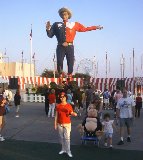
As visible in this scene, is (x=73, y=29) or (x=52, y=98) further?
(x=73, y=29)

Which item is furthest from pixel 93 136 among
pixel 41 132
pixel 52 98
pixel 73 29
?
pixel 73 29

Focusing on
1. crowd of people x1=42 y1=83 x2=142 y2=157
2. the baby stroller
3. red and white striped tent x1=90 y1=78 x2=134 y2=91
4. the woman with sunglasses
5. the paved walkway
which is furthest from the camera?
red and white striped tent x1=90 y1=78 x2=134 y2=91

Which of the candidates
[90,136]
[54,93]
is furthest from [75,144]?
[54,93]

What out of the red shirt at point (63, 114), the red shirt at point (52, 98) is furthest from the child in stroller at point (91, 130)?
the red shirt at point (52, 98)

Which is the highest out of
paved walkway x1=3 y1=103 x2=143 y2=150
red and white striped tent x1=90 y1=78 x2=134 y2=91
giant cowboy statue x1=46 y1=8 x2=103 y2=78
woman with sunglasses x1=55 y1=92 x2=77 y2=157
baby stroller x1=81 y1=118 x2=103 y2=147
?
giant cowboy statue x1=46 y1=8 x2=103 y2=78

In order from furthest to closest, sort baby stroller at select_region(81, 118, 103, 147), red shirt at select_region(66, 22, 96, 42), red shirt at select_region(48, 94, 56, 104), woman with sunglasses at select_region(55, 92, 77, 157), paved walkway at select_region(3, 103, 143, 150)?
red shirt at select_region(66, 22, 96, 42), red shirt at select_region(48, 94, 56, 104), paved walkway at select_region(3, 103, 143, 150), baby stroller at select_region(81, 118, 103, 147), woman with sunglasses at select_region(55, 92, 77, 157)

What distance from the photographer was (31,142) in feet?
38.9

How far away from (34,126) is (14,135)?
248cm

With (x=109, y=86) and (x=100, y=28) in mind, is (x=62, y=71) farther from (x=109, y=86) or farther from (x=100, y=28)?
(x=109, y=86)

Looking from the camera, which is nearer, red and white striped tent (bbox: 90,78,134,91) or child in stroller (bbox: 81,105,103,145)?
child in stroller (bbox: 81,105,103,145)

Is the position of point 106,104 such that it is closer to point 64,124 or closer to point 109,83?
point 109,83

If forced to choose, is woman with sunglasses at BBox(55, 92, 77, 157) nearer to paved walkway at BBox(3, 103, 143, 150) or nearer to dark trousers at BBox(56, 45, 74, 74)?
paved walkway at BBox(3, 103, 143, 150)

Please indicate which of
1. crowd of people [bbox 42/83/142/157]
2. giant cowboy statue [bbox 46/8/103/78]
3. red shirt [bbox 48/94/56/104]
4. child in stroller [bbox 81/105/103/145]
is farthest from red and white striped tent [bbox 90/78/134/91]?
child in stroller [bbox 81/105/103/145]

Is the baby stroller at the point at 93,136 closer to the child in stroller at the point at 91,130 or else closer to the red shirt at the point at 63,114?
the child in stroller at the point at 91,130
